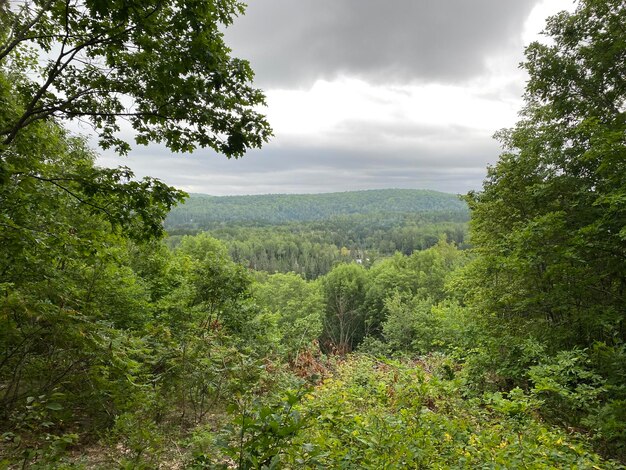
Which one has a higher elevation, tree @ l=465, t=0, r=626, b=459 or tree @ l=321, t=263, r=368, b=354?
tree @ l=465, t=0, r=626, b=459

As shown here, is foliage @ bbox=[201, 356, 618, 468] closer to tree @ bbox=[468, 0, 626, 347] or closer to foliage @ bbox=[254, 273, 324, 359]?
tree @ bbox=[468, 0, 626, 347]

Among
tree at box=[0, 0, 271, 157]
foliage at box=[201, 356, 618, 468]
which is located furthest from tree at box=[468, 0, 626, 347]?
tree at box=[0, 0, 271, 157]

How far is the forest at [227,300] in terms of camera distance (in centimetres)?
354

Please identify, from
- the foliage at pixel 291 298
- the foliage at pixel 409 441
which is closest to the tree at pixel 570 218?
the foliage at pixel 409 441

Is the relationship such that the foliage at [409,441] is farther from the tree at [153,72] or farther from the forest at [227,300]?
the tree at [153,72]

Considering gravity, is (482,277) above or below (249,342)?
above

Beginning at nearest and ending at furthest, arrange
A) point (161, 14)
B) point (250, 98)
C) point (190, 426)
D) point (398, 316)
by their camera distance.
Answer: point (161, 14), point (250, 98), point (190, 426), point (398, 316)

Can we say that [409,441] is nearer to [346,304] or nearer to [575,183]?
[575,183]

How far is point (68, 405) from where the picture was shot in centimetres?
516

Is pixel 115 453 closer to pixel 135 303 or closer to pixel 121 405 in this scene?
pixel 121 405

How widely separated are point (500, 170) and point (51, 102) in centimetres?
1129

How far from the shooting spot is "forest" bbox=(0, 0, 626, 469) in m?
3.54

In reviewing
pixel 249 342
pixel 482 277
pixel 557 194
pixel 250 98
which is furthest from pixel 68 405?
pixel 482 277

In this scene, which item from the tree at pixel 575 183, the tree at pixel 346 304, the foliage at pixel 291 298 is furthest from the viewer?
the tree at pixel 346 304
